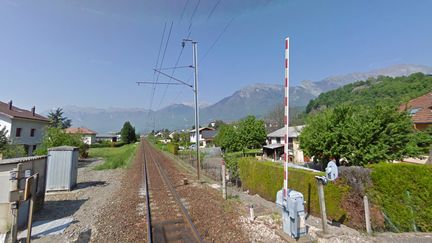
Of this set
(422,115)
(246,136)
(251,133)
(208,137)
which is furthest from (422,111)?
(208,137)

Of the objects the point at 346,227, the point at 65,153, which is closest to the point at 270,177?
the point at 346,227

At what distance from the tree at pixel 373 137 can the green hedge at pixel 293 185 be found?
6303 millimetres

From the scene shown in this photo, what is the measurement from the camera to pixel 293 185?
8945 millimetres

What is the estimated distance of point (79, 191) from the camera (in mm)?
11227

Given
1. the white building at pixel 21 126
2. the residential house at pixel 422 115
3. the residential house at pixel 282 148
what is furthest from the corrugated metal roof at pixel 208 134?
the residential house at pixel 422 115

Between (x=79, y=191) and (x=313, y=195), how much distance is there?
38.1 feet

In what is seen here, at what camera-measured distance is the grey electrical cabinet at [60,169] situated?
433 inches

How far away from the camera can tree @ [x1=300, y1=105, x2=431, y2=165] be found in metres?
12.3

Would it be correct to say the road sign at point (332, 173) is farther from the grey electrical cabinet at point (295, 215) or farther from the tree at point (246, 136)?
the tree at point (246, 136)

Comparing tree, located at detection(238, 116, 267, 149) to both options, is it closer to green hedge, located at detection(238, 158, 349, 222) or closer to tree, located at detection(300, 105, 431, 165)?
tree, located at detection(300, 105, 431, 165)

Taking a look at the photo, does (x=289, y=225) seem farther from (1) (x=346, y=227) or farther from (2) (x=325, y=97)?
(2) (x=325, y=97)

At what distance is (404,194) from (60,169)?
14888mm

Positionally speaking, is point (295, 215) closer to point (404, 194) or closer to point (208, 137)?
point (404, 194)

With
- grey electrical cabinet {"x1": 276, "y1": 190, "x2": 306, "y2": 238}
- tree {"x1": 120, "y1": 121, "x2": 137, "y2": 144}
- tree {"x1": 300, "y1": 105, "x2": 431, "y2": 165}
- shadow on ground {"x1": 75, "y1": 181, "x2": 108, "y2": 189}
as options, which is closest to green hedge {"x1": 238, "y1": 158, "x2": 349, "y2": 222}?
grey electrical cabinet {"x1": 276, "y1": 190, "x2": 306, "y2": 238}
